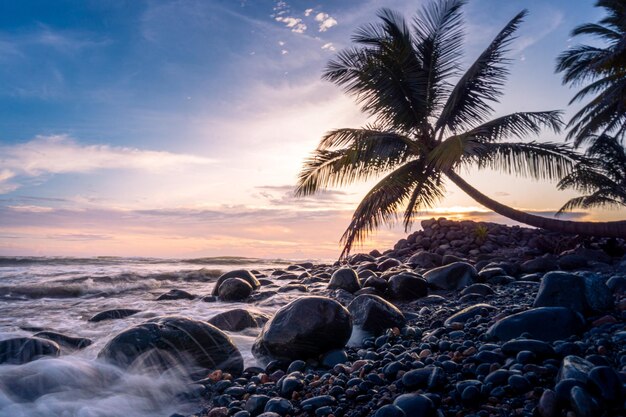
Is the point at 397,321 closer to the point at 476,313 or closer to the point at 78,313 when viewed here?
the point at 476,313

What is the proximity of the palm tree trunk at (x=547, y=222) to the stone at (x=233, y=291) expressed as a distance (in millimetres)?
5882

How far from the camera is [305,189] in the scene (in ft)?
37.9

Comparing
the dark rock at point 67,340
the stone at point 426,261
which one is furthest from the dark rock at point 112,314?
the stone at point 426,261

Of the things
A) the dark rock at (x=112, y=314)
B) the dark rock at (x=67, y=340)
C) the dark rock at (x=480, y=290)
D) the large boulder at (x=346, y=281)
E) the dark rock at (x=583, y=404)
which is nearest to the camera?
the dark rock at (x=583, y=404)

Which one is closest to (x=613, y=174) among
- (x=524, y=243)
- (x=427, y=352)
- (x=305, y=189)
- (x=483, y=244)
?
(x=524, y=243)

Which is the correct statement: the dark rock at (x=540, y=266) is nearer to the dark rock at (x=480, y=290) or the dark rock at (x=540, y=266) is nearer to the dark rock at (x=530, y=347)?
the dark rock at (x=480, y=290)

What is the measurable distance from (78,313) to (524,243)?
12759mm

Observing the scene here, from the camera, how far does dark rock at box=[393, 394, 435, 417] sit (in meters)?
2.21

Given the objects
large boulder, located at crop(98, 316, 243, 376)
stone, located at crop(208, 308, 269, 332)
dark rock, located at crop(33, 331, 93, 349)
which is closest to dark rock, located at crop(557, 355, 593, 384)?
large boulder, located at crop(98, 316, 243, 376)

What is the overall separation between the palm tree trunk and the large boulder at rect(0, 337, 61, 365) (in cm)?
902

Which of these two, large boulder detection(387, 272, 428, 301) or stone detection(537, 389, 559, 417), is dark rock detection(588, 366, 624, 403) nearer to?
stone detection(537, 389, 559, 417)

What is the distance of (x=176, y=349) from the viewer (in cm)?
401

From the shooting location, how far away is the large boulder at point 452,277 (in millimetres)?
6852

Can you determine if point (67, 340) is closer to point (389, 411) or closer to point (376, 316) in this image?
point (376, 316)
